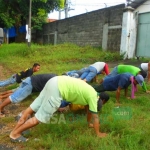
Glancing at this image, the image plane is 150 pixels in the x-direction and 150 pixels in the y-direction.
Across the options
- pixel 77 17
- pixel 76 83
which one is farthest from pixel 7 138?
pixel 77 17

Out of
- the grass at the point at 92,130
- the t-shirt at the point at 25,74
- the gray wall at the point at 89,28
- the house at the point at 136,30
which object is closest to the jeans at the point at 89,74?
the grass at the point at 92,130

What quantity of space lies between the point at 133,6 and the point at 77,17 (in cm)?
735

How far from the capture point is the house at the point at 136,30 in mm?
12352

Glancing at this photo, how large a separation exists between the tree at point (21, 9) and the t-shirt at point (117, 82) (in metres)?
17.1

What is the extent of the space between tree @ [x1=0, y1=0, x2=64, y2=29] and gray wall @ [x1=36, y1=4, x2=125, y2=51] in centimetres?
158

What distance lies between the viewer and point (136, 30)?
1291cm

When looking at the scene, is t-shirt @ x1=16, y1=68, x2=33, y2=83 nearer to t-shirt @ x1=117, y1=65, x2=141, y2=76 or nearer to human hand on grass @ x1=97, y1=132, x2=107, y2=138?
t-shirt @ x1=117, y1=65, x2=141, y2=76

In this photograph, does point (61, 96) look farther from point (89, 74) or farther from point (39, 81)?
point (89, 74)

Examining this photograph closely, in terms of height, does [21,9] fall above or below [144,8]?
above

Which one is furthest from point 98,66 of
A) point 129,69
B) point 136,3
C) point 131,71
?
point 136,3

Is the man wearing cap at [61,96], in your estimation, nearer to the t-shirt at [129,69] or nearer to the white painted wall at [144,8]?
the t-shirt at [129,69]

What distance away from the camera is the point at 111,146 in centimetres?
369

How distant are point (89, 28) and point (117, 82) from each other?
1177 centimetres

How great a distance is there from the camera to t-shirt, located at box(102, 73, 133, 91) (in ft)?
19.6
